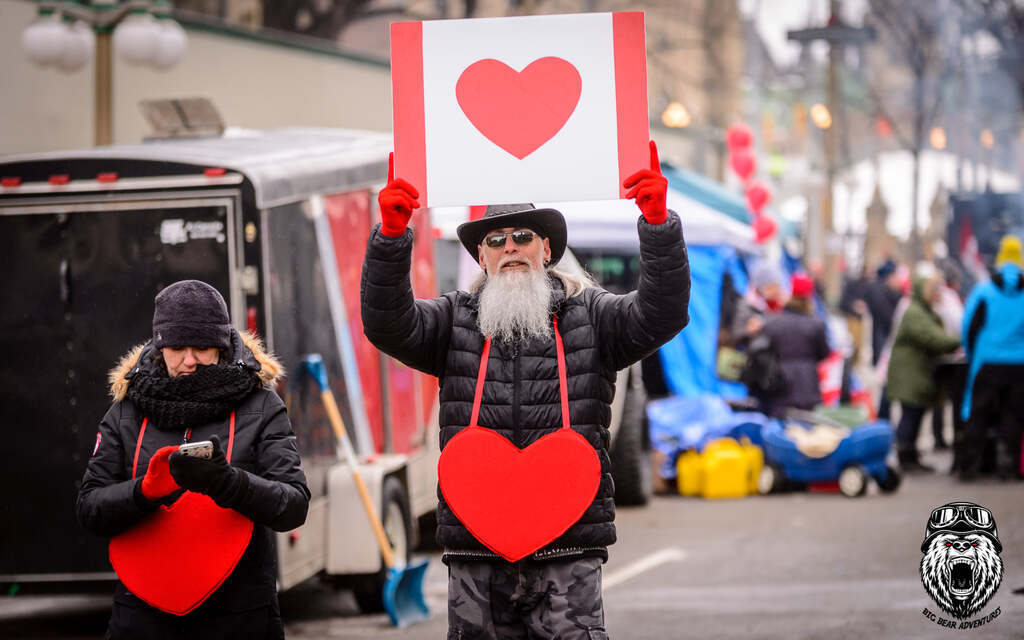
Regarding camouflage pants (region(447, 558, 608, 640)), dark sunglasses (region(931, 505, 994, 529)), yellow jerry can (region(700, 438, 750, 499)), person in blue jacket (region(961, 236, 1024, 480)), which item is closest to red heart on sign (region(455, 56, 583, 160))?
camouflage pants (region(447, 558, 608, 640))

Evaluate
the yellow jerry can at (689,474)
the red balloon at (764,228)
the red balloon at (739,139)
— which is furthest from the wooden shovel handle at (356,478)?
the red balloon at (739,139)

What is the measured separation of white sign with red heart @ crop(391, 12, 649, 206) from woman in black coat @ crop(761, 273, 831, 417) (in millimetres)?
9169

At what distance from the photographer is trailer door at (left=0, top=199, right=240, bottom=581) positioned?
7887 mm

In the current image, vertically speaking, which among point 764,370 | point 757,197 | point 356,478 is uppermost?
point 757,197

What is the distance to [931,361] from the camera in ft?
49.1

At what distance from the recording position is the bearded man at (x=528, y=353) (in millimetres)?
4535

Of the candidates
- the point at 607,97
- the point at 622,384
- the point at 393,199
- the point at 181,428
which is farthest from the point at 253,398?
the point at 622,384

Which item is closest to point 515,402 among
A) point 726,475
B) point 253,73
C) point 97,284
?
point 97,284

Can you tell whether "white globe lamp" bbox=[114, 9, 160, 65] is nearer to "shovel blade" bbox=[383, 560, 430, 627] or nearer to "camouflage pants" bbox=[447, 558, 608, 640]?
"shovel blade" bbox=[383, 560, 430, 627]

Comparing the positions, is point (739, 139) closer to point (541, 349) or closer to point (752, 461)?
point (752, 461)

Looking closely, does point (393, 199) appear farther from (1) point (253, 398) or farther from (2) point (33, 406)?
(2) point (33, 406)

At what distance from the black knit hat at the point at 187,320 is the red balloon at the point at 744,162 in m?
18.5

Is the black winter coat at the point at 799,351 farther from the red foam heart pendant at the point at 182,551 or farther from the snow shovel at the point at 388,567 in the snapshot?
the red foam heart pendant at the point at 182,551

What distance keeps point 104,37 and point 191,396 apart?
855cm
